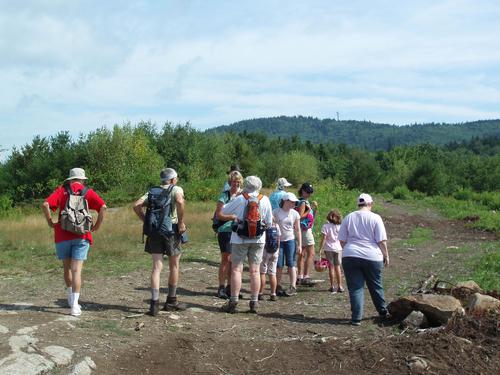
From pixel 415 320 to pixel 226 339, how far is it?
2253mm

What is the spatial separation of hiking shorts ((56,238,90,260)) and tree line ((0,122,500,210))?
24.0 m

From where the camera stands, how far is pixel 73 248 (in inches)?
283

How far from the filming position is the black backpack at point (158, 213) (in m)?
7.23

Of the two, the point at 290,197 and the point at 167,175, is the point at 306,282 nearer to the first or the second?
the point at 290,197

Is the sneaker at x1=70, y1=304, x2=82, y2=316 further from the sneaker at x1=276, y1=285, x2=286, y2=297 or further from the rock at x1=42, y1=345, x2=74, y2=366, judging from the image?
the sneaker at x1=276, y1=285, x2=286, y2=297

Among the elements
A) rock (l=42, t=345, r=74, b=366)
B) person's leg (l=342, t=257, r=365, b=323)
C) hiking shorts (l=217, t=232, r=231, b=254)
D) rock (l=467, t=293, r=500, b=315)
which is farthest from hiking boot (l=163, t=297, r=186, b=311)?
rock (l=467, t=293, r=500, b=315)

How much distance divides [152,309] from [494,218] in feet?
68.3

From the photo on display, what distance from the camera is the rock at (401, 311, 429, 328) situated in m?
6.87

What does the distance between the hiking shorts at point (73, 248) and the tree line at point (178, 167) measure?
2395 centimetres

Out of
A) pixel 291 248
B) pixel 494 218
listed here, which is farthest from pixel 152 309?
pixel 494 218

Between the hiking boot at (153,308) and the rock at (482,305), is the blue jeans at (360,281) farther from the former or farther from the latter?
the hiking boot at (153,308)

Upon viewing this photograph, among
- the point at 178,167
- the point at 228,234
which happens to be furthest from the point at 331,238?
the point at 178,167

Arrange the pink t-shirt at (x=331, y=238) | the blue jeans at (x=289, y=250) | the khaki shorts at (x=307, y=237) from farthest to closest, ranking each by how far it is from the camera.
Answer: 1. the khaki shorts at (x=307, y=237)
2. the pink t-shirt at (x=331, y=238)
3. the blue jeans at (x=289, y=250)

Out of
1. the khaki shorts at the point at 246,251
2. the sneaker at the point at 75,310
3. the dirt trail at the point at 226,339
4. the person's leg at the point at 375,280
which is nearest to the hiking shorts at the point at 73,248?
the sneaker at the point at 75,310
